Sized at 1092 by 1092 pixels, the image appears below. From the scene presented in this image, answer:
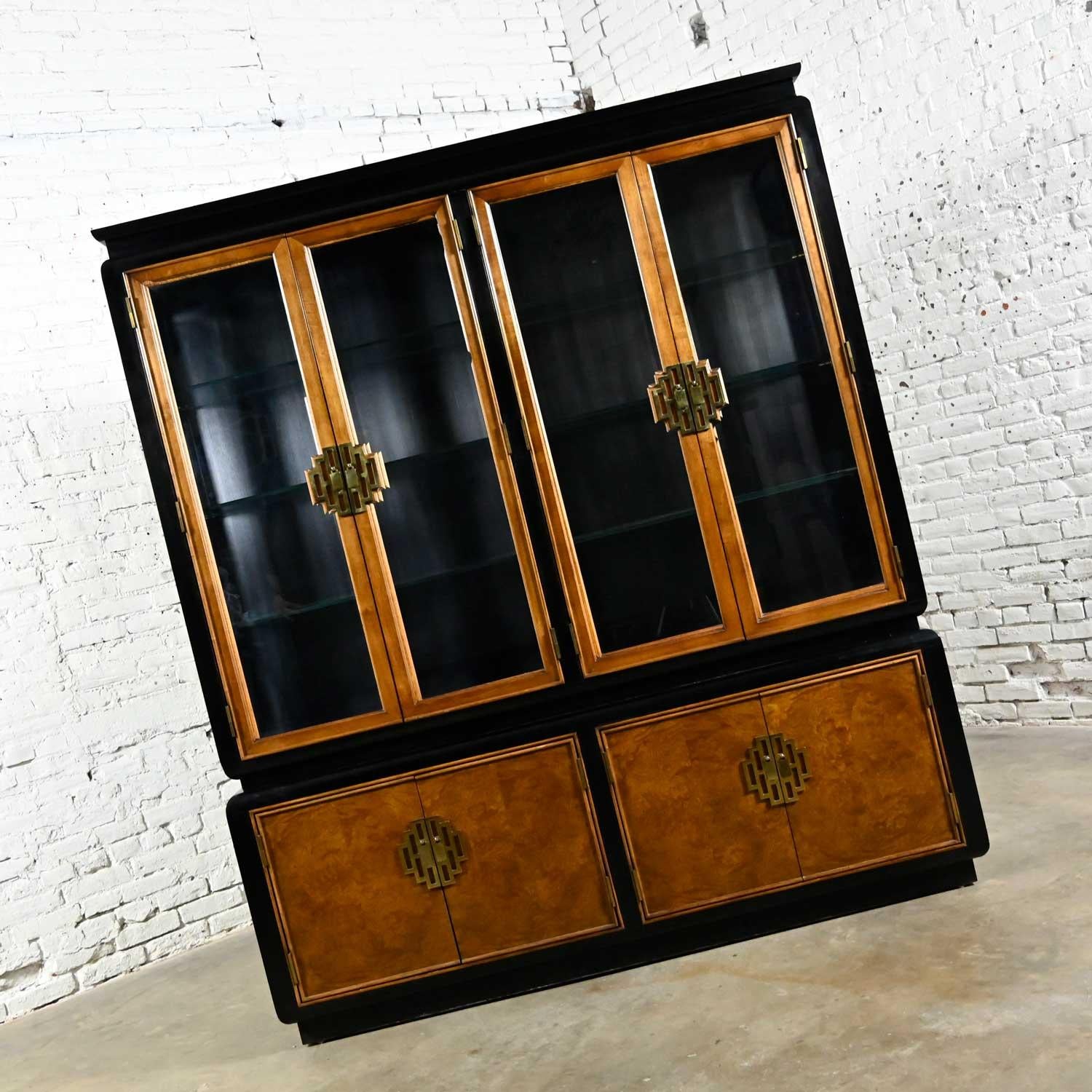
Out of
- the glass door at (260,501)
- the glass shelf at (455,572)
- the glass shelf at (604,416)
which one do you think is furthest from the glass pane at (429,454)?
the glass shelf at (604,416)

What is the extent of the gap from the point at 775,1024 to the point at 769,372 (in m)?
1.62

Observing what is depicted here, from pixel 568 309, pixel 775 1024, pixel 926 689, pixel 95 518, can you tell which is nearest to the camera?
pixel 775 1024

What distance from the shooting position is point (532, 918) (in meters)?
3.05

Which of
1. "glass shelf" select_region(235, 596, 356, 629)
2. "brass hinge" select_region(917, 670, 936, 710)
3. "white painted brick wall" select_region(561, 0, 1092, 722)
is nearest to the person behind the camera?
"brass hinge" select_region(917, 670, 936, 710)

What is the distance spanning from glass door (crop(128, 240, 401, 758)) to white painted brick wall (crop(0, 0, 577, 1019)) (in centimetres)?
112

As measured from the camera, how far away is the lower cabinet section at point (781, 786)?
9.88ft

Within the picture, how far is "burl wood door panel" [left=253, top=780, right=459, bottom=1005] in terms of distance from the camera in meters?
3.05

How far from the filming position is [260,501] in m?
3.12

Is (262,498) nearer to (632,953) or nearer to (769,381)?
(769,381)

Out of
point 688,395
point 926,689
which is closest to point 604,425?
point 688,395

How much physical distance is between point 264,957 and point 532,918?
0.73 m

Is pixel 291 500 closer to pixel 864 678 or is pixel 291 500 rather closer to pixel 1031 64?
pixel 864 678

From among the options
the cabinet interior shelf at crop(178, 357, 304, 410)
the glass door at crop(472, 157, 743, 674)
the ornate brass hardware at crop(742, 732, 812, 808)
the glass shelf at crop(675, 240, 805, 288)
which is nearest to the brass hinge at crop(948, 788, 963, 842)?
the ornate brass hardware at crop(742, 732, 812, 808)

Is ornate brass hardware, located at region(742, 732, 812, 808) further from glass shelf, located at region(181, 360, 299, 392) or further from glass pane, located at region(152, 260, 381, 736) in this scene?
glass shelf, located at region(181, 360, 299, 392)
